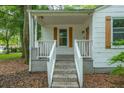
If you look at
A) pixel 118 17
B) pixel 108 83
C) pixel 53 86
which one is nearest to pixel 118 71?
pixel 108 83

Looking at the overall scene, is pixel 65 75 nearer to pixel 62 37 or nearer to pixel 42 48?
pixel 42 48

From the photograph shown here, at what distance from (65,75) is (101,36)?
2884 millimetres

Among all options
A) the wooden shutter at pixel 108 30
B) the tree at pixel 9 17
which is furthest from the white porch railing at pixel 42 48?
the tree at pixel 9 17

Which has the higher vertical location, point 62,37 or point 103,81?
point 62,37

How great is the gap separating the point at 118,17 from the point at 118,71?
3306 millimetres

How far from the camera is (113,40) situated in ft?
38.8

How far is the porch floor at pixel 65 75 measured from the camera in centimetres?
924

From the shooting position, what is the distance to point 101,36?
38.5 feet

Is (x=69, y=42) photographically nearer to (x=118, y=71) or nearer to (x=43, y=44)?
(x=43, y=44)

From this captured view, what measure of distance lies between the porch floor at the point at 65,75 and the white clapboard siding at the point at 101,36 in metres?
1.29

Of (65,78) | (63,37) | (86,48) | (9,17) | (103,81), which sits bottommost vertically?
(103,81)

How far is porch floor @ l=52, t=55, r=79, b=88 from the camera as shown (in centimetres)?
924

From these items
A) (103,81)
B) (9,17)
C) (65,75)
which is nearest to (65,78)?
(65,75)

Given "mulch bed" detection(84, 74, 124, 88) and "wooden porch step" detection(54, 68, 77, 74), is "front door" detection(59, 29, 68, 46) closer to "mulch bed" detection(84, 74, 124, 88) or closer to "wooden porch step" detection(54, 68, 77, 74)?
"mulch bed" detection(84, 74, 124, 88)
